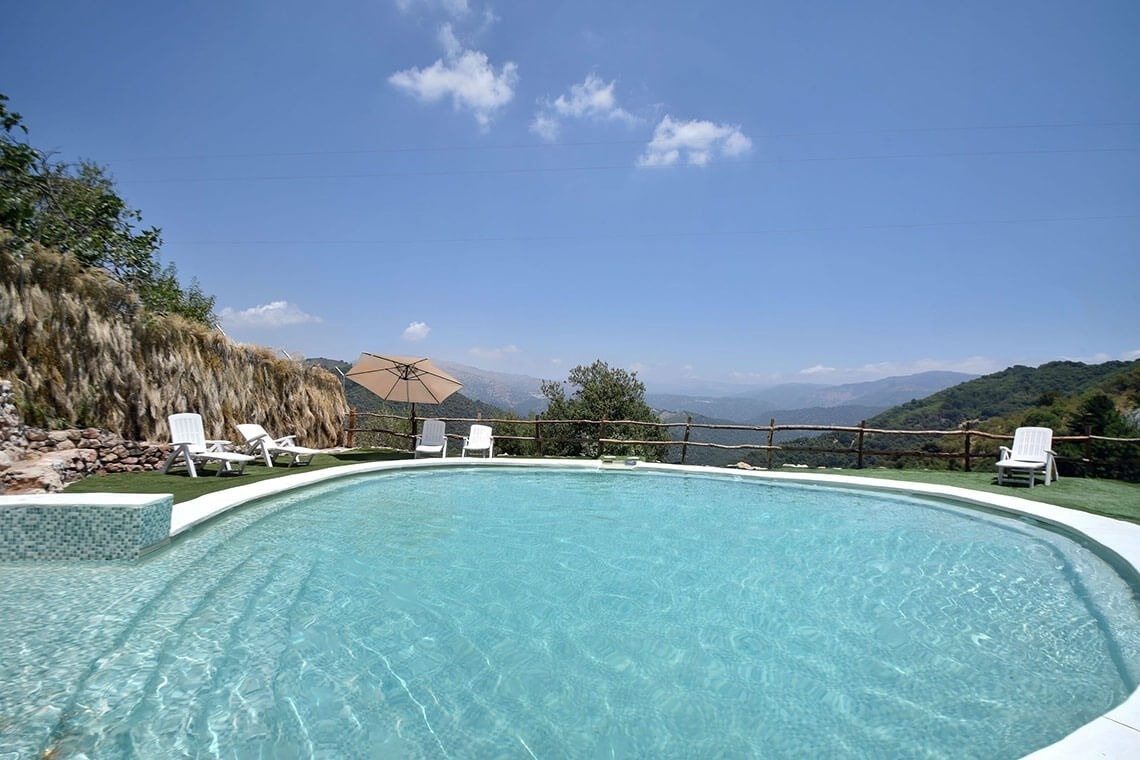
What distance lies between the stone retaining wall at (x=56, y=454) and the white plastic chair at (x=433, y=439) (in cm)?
431

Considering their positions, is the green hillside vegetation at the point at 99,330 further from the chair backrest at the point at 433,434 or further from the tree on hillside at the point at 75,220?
the chair backrest at the point at 433,434

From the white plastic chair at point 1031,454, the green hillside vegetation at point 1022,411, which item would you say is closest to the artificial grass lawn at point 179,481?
the white plastic chair at point 1031,454

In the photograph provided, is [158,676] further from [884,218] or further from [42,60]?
[884,218]

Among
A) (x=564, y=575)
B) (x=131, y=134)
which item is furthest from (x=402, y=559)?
(x=131, y=134)

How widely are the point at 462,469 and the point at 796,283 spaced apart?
23614 mm

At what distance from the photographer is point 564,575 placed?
14.2 feet

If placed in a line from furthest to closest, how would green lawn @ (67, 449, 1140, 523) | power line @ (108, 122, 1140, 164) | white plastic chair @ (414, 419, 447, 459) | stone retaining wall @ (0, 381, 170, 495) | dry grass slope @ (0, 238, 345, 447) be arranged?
power line @ (108, 122, 1140, 164) < white plastic chair @ (414, 419, 447, 459) < dry grass slope @ (0, 238, 345, 447) < green lawn @ (67, 449, 1140, 523) < stone retaining wall @ (0, 381, 170, 495)

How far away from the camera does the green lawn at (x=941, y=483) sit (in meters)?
5.80

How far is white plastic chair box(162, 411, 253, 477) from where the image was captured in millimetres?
6980

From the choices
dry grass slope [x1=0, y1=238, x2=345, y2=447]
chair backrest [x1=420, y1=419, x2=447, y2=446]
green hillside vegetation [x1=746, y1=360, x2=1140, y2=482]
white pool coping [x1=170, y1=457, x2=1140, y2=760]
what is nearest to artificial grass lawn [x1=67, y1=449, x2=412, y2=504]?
white pool coping [x1=170, y1=457, x2=1140, y2=760]

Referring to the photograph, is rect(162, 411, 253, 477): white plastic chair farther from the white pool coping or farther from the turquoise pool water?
the turquoise pool water

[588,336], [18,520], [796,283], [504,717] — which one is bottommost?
[504,717]

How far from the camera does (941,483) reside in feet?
26.5

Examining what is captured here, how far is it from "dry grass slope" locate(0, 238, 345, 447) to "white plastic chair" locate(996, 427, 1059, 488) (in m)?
12.1
